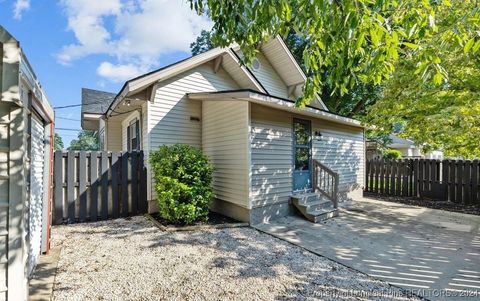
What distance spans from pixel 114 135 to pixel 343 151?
9.76 m

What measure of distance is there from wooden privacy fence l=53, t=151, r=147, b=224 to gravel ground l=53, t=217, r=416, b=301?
0.98m

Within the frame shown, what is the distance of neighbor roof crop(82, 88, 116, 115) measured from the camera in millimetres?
12602

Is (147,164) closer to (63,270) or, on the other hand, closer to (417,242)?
(63,270)

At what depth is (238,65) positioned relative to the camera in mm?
8367

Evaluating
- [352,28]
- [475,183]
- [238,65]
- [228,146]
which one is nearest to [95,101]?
[238,65]

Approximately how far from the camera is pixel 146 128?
7.18 m

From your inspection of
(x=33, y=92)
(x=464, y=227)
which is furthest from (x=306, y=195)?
(x=33, y=92)

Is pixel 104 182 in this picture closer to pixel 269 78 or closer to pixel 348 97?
pixel 269 78

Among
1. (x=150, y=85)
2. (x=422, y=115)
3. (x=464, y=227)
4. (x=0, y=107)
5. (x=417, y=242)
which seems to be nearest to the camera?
(x=0, y=107)

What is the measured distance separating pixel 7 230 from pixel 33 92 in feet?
4.72

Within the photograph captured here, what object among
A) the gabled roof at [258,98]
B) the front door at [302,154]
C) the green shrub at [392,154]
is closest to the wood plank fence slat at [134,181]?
the gabled roof at [258,98]

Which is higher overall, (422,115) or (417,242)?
(422,115)

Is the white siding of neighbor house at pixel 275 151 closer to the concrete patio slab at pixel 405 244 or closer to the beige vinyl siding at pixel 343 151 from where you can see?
the beige vinyl siding at pixel 343 151

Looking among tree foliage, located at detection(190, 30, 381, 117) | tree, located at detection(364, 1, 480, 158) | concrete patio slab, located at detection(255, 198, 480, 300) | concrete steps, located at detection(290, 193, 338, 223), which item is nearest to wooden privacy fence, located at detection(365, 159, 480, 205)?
tree, located at detection(364, 1, 480, 158)
